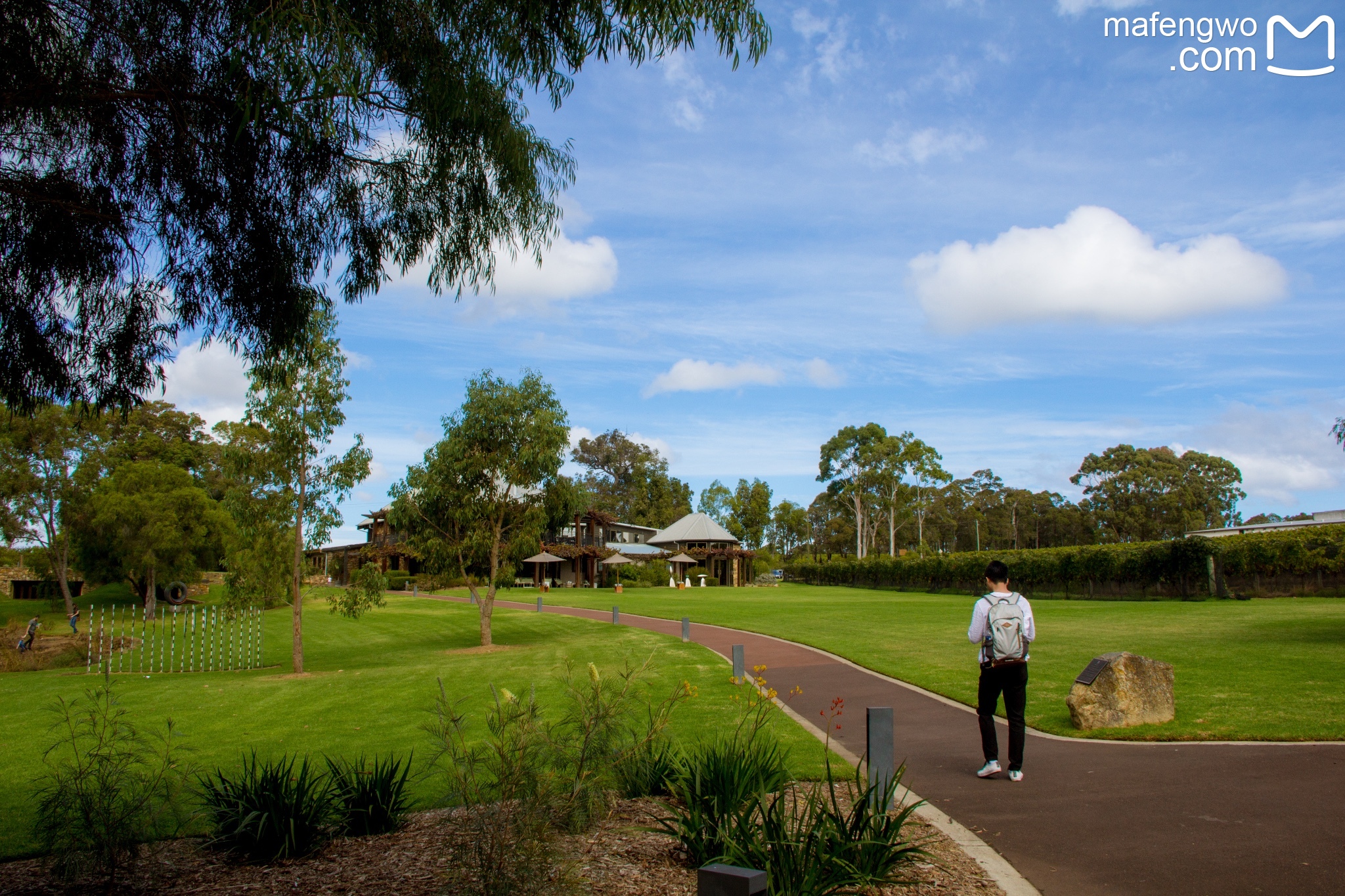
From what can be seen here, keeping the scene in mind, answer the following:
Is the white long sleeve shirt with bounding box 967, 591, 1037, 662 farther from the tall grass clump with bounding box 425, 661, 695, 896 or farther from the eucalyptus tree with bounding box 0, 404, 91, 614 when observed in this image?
the eucalyptus tree with bounding box 0, 404, 91, 614

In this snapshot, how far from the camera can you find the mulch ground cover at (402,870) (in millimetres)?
4652

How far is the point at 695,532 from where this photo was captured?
71.5 meters

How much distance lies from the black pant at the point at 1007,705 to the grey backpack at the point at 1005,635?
0.29 ft

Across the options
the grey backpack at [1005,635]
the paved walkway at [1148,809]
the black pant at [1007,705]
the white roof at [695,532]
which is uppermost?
the white roof at [695,532]

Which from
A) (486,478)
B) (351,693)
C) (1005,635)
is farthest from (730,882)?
(486,478)

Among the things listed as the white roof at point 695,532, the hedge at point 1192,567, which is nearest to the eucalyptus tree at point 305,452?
the hedge at point 1192,567

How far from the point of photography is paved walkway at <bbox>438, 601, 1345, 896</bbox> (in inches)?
196

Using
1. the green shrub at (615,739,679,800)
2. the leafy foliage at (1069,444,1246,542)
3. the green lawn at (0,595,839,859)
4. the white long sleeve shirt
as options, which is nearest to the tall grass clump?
the green shrub at (615,739,679,800)

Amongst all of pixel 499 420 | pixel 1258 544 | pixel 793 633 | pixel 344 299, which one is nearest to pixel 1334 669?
pixel 793 633

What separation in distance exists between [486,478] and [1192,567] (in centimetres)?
2849

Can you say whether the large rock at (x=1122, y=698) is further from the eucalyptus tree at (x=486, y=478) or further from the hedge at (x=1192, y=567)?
the hedge at (x=1192, y=567)

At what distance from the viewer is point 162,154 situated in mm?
5402

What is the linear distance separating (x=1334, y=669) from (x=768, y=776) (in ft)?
37.8

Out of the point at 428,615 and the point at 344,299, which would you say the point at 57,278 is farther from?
the point at 428,615
